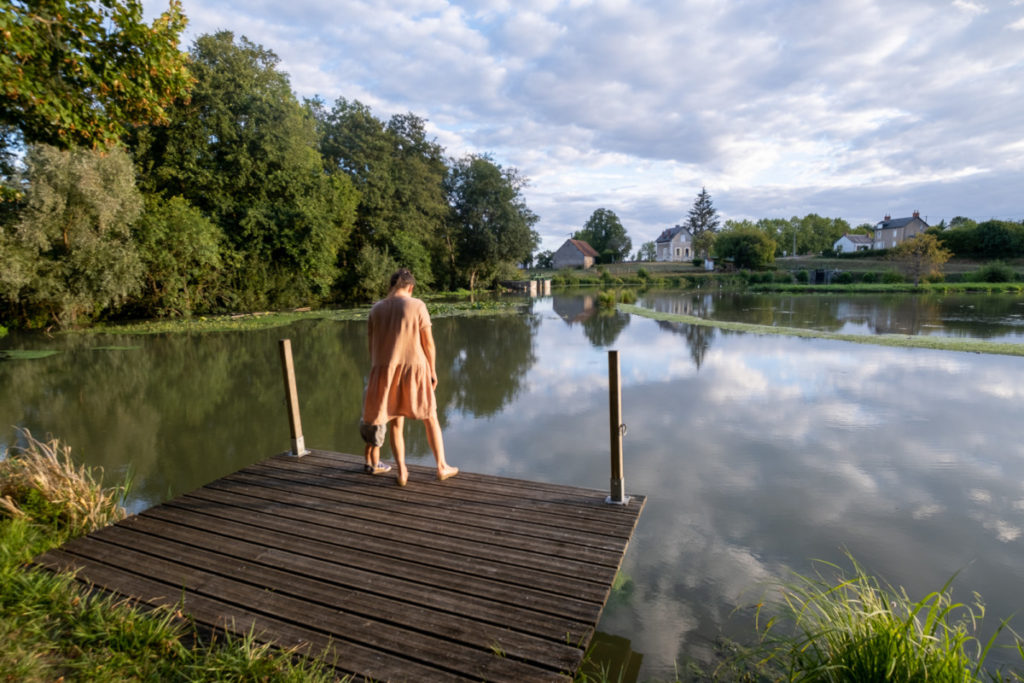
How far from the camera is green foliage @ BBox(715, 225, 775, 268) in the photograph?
52.0m

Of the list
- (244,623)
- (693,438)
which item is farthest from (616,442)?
(693,438)

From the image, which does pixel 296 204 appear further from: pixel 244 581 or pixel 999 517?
pixel 999 517

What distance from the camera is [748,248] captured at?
52750 millimetres

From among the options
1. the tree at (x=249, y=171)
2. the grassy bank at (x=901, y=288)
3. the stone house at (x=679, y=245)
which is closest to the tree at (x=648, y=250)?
the stone house at (x=679, y=245)

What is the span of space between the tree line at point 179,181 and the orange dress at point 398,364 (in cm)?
354

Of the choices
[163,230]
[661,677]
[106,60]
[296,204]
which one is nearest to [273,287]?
[296,204]

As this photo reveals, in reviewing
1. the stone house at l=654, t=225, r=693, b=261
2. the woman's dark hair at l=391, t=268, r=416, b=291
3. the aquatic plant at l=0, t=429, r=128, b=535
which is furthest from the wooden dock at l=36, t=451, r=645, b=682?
the stone house at l=654, t=225, r=693, b=261

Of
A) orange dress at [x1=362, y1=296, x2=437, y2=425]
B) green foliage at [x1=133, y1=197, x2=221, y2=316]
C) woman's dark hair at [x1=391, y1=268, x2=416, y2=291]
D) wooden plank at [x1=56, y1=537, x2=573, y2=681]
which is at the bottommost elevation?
wooden plank at [x1=56, y1=537, x2=573, y2=681]

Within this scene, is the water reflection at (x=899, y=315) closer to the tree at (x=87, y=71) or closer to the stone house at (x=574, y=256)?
the tree at (x=87, y=71)

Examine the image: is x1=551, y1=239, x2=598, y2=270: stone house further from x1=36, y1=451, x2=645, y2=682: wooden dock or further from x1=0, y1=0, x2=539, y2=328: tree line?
x1=36, y1=451, x2=645, y2=682: wooden dock

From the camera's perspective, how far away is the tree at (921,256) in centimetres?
3778

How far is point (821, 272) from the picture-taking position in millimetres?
46250

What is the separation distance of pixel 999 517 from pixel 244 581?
6.28m

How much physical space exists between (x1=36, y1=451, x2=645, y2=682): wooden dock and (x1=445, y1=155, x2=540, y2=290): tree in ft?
119
